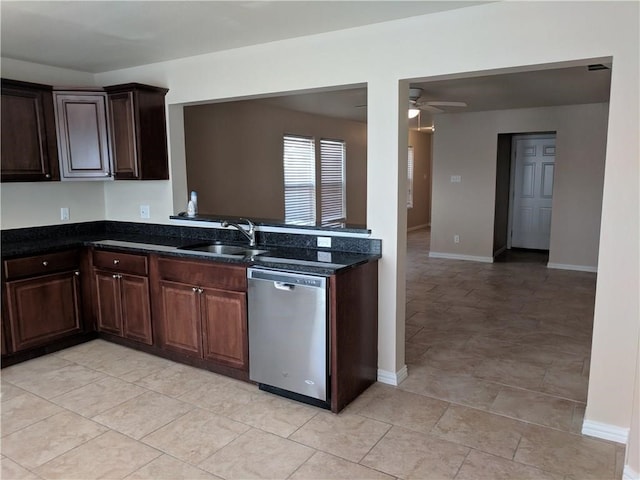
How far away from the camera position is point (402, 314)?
10.8 feet

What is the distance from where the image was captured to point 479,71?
2.72 m

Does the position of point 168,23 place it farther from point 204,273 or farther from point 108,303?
point 108,303

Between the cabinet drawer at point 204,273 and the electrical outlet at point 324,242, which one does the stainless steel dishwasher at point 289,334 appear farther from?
the electrical outlet at point 324,242

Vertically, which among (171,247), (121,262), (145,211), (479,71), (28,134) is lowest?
(121,262)

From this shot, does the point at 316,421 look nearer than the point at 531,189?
Yes

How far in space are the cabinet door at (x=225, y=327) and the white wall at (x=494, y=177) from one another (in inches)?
210

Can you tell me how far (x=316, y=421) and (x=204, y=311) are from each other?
1.12m

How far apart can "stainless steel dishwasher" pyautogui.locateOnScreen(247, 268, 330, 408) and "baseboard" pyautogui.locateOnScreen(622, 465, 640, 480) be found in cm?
153

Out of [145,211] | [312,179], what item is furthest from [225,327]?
[312,179]

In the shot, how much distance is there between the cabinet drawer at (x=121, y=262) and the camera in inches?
144

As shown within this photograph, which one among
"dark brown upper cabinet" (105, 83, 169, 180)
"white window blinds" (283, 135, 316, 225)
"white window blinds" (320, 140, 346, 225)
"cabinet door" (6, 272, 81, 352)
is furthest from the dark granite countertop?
"white window blinds" (320, 140, 346, 225)

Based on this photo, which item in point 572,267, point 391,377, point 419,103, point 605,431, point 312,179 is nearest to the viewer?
point 605,431

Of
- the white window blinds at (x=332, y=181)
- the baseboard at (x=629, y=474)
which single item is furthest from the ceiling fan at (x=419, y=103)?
the baseboard at (x=629, y=474)

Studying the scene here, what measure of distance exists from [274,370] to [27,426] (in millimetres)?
1460
